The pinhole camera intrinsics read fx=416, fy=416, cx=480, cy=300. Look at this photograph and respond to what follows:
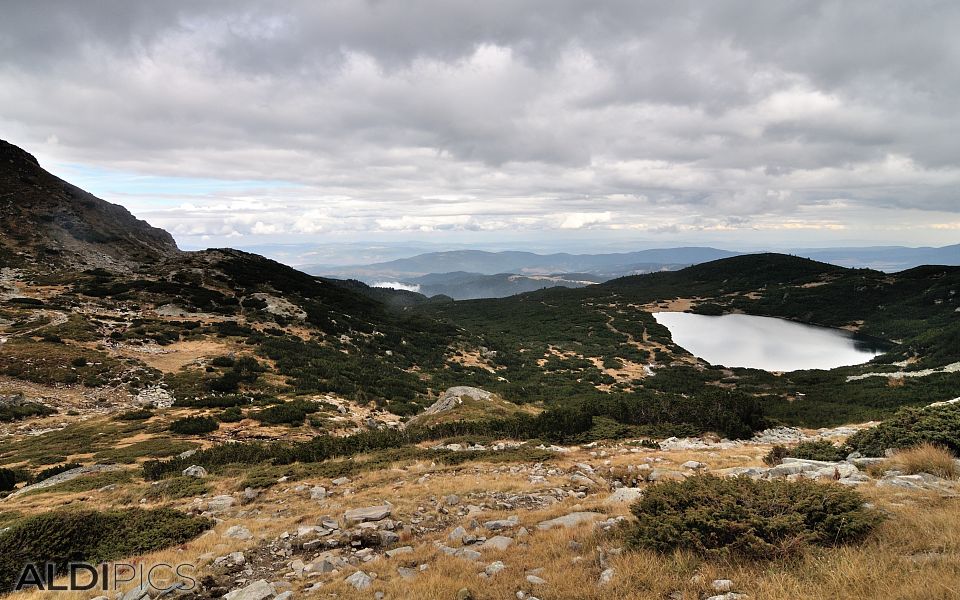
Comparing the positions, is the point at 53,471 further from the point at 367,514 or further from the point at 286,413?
the point at 367,514

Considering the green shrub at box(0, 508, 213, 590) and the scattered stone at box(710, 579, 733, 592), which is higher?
the scattered stone at box(710, 579, 733, 592)

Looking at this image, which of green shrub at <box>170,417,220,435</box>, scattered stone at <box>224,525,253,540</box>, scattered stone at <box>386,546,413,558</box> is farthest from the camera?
green shrub at <box>170,417,220,435</box>

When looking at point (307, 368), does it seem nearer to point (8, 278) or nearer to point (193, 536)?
point (193, 536)

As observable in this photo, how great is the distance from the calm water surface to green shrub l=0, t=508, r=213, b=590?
6442cm

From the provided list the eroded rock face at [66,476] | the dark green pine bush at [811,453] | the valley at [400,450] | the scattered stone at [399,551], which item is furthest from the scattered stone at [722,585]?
the eroded rock face at [66,476]

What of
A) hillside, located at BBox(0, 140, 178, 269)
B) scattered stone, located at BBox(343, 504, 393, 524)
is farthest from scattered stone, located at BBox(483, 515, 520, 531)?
hillside, located at BBox(0, 140, 178, 269)

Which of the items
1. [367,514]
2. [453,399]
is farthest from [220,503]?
[453,399]

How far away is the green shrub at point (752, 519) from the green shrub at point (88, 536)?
10156mm

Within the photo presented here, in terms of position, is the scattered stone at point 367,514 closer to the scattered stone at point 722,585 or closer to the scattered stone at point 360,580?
the scattered stone at point 360,580

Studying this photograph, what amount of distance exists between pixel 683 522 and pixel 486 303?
11650cm

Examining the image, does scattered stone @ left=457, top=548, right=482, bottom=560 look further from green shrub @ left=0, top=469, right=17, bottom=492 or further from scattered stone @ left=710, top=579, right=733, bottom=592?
green shrub @ left=0, top=469, right=17, bottom=492

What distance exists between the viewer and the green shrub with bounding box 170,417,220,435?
18562 millimetres

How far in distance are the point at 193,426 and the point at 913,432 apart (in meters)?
25.5

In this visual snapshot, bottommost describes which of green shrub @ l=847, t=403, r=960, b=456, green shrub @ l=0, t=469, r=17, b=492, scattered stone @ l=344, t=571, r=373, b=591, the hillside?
green shrub @ l=0, t=469, r=17, b=492
